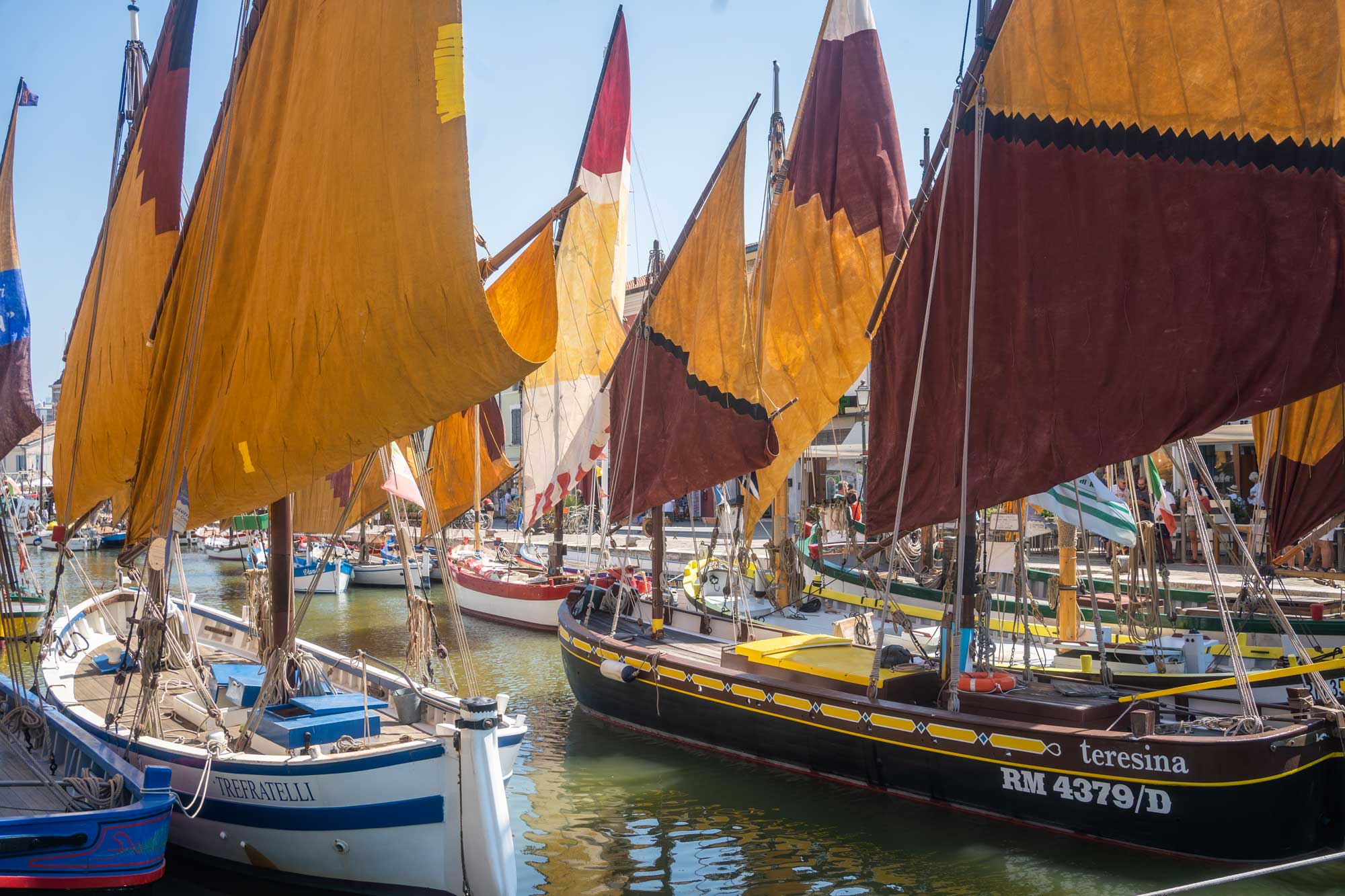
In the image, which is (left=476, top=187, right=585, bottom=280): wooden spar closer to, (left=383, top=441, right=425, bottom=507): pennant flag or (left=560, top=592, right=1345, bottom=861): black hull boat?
(left=383, top=441, right=425, bottom=507): pennant flag

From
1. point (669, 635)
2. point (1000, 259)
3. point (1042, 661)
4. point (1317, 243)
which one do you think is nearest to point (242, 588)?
point (669, 635)

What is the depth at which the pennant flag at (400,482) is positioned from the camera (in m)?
9.95

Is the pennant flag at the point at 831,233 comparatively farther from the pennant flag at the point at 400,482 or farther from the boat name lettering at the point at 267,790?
the boat name lettering at the point at 267,790

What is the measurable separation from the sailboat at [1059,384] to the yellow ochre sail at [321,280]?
4.64m

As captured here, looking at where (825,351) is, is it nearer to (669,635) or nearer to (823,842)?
(669,635)

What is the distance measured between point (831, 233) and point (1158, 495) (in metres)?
8.18

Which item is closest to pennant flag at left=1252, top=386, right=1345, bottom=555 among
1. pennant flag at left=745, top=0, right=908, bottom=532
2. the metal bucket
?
pennant flag at left=745, top=0, right=908, bottom=532

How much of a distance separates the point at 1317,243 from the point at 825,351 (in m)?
8.64

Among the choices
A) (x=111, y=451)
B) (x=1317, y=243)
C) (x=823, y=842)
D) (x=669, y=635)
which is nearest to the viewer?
(x=1317, y=243)

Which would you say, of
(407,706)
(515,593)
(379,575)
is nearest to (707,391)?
(407,706)

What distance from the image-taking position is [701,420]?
16547mm

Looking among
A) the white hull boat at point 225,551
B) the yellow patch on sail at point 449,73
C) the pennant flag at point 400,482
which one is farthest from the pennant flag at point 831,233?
the white hull boat at point 225,551

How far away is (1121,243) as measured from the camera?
32.4 ft

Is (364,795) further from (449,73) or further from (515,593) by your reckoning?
(515,593)
